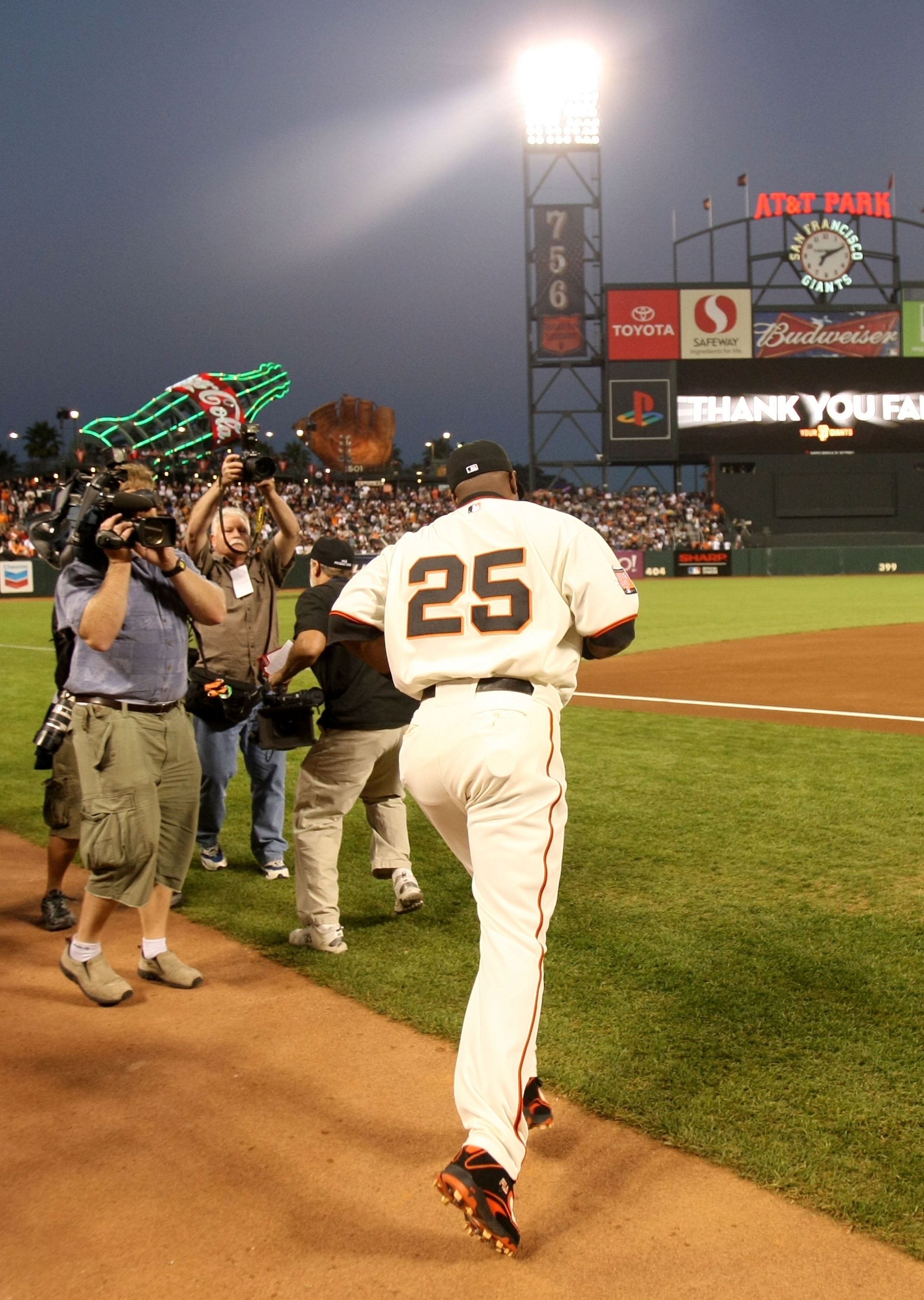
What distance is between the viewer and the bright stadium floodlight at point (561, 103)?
53.4 metres

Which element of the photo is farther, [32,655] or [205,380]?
[205,380]

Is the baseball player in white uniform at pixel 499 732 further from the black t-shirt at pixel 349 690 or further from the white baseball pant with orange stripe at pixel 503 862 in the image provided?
the black t-shirt at pixel 349 690

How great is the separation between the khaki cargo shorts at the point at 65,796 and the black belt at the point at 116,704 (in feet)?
3.13

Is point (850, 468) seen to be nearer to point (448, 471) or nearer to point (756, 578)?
point (756, 578)

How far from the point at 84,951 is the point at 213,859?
75.0 inches

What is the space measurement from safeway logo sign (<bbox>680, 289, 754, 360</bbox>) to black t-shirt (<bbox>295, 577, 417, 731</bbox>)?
49085 mm

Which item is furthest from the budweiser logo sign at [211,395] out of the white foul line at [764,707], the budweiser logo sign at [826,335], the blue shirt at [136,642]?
the blue shirt at [136,642]

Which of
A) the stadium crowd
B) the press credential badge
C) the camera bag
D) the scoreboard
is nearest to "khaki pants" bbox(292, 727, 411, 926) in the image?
the camera bag

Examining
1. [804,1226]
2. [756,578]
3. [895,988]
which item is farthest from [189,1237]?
[756,578]

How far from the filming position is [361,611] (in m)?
3.23

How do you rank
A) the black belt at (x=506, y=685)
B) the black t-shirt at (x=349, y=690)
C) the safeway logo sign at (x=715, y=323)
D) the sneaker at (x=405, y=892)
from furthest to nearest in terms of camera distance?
the safeway logo sign at (x=715, y=323) → the sneaker at (x=405, y=892) → the black t-shirt at (x=349, y=690) → the black belt at (x=506, y=685)

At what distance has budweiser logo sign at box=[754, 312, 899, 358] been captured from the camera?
51969 millimetres

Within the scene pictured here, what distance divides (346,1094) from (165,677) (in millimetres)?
1707

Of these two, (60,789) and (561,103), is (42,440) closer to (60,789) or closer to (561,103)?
(561,103)
